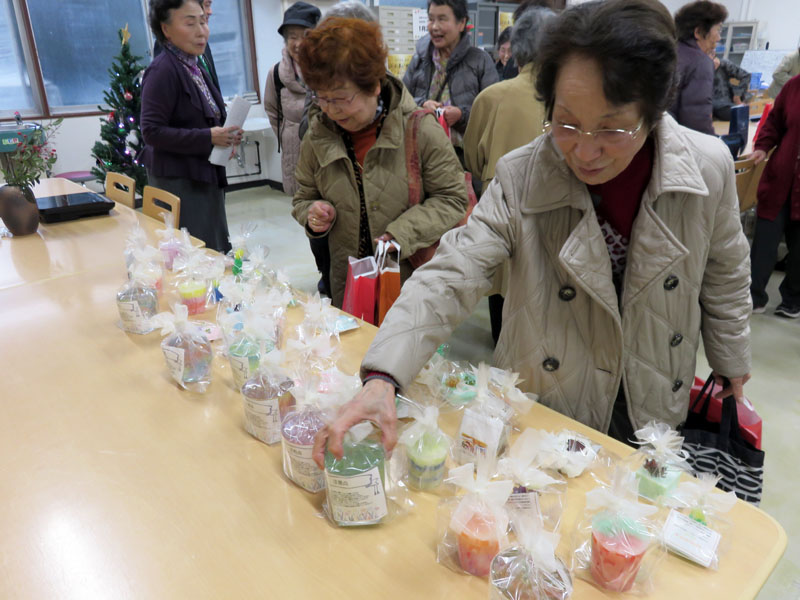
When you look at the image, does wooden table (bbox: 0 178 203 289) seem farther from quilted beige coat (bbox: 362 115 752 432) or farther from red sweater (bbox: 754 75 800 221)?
red sweater (bbox: 754 75 800 221)

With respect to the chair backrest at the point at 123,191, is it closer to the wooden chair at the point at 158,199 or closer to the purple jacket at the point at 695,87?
the wooden chair at the point at 158,199

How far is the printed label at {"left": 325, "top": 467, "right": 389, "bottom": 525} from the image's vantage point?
93 cm

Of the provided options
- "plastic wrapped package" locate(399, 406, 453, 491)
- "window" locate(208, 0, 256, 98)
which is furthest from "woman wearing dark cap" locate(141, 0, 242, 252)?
"window" locate(208, 0, 256, 98)

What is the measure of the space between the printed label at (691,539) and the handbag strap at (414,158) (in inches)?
58.3

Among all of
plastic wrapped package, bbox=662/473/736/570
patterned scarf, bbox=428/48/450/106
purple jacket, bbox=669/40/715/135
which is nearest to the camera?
plastic wrapped package, bbox=662/473/736/570

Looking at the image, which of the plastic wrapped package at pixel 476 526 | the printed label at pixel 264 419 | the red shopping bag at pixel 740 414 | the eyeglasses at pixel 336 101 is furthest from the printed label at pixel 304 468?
the eyeglasses at pixel 336 101

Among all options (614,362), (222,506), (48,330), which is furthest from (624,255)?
(48,330)

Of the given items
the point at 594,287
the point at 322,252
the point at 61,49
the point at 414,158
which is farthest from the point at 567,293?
the point at 61,49

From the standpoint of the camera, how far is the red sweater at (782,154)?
330 cm

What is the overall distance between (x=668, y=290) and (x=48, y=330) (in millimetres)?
1781

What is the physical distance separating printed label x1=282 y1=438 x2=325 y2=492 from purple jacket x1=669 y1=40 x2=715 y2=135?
3701 mm

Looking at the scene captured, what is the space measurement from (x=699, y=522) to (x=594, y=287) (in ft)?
1.63

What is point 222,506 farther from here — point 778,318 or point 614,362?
point 778,318

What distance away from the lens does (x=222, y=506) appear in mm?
1041
